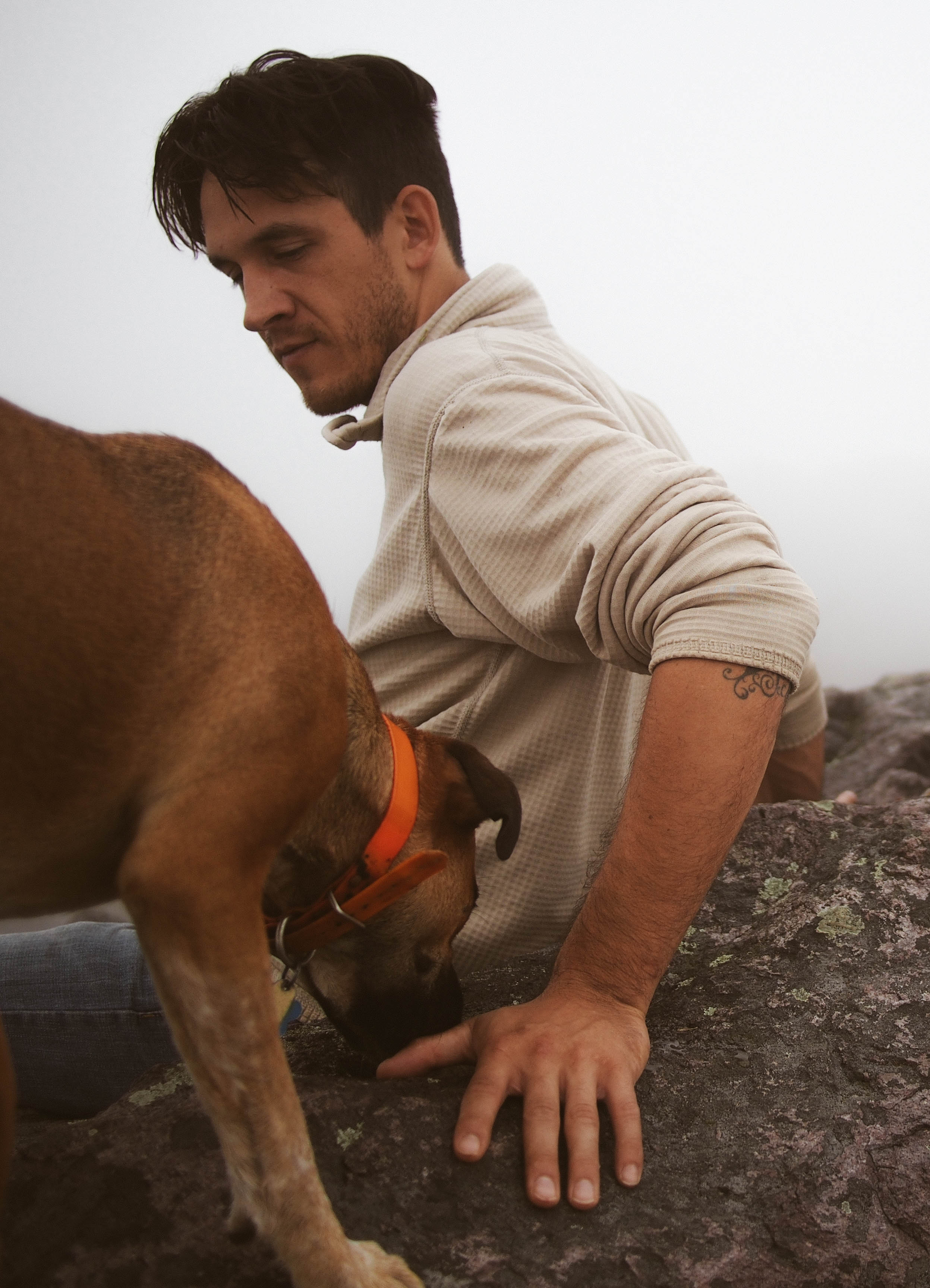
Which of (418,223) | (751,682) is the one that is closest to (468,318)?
(418,223)

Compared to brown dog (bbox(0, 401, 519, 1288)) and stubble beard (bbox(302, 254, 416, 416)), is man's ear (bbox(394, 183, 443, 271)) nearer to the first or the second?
stubble beard (bbox(302, 254, 416, 416))

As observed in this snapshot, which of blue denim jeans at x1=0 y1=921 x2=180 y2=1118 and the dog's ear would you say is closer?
the dog's ear

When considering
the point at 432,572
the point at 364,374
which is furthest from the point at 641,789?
the point at 364,374

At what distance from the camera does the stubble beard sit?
2865mm

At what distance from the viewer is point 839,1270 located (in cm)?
149

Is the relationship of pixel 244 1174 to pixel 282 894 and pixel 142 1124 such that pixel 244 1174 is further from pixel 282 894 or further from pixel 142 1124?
pixel 282 894

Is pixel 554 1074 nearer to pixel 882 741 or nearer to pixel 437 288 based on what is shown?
pixel 437 288

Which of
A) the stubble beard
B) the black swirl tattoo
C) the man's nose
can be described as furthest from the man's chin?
the black swirl tattoo

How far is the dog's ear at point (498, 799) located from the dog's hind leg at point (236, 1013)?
82 cm

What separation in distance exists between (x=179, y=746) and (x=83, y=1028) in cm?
173

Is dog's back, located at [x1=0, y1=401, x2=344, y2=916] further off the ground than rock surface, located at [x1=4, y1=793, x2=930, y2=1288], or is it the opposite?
dog's back, located at [x1=0, y1=401, x2=344, y2=916]

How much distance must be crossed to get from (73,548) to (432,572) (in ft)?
3.92

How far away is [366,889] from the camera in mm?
1833

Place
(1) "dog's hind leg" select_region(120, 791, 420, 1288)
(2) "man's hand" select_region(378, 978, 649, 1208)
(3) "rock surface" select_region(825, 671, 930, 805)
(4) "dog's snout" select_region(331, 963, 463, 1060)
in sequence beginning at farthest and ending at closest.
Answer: (3) "rock surface" select_region(825, 671, 930, 805)
(4) "dog's snout" select_region(331, 963, 463, 1060)
(2) "man's hand" select_region(378, 978, 649, 1208)
(1) "dog's hind leg" select_region(120, 791, 420, 1288)
